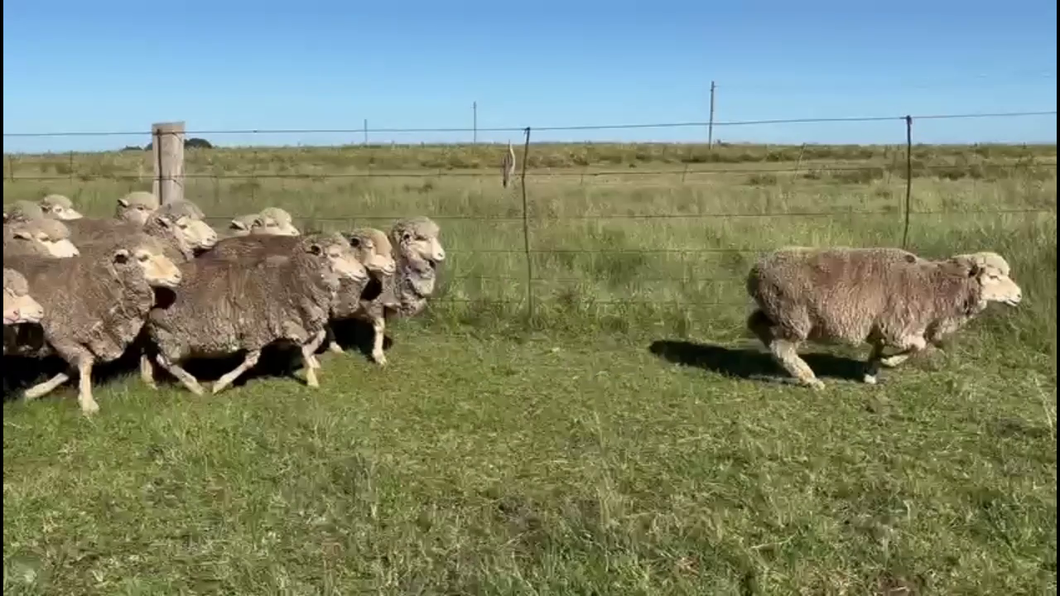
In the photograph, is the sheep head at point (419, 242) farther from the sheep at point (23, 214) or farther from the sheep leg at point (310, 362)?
the sheep at point (23, 214)

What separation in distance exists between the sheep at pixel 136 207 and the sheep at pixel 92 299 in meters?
2.24

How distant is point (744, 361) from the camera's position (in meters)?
8.22

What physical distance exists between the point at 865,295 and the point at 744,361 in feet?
4.38

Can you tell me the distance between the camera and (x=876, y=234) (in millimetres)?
11680

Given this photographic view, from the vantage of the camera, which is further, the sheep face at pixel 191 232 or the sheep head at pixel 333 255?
the sheep face at pixel 191 232

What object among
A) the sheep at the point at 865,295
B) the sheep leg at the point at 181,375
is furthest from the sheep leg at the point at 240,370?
the sheep at the point at 865,295

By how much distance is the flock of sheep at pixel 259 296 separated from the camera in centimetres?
674

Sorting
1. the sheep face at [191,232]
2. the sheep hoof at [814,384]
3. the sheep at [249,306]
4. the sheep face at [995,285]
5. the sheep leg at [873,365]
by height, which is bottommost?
the sheep hoof at [814,384]

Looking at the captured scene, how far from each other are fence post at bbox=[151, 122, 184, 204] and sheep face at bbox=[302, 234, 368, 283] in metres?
2.92


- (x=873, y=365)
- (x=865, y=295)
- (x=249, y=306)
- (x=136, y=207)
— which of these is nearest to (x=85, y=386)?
(x=249, y=306)

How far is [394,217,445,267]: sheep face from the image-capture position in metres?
8.38

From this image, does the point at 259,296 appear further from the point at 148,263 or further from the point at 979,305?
the point at 979,305

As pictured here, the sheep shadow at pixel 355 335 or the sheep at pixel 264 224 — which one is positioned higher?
the sheep at pixel 264 224

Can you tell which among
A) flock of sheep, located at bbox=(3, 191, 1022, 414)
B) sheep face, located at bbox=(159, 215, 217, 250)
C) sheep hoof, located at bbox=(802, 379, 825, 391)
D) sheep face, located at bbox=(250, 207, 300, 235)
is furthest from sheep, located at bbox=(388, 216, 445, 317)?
sheep hoof, located at bbox=(802, 379, 825, 391)
